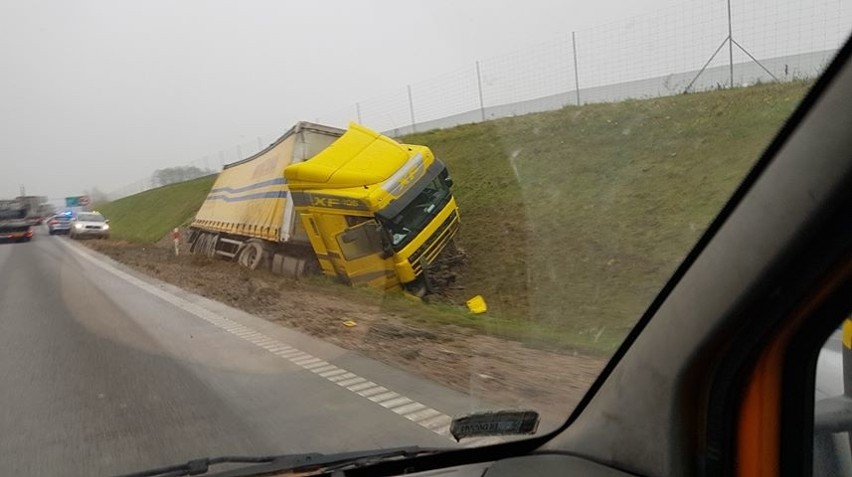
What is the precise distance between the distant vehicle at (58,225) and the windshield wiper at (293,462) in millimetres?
18490

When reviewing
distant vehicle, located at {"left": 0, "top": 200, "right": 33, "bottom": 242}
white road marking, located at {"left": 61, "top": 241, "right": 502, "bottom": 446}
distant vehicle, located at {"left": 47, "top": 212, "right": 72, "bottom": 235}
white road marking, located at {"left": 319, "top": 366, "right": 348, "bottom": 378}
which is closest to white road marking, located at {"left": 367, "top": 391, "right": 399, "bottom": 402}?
white road marking, located at {"left": 61, "top": 241, "right": 502, "bottom": 446}

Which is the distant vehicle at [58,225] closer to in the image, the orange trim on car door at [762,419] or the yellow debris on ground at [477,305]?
the yellow debris on ground at [477,305]

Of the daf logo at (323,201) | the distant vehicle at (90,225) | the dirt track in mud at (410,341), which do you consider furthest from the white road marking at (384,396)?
the distant vehicle at (90,225)

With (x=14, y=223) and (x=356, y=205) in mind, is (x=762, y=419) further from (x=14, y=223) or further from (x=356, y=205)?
(x=14, y=223)

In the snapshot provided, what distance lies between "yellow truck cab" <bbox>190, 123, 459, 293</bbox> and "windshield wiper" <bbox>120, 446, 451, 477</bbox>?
14.5 ft

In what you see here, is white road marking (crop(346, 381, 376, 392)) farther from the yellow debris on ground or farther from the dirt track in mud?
the yellow debris on ground

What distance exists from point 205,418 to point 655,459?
295 centimetres

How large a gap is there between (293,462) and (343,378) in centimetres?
241

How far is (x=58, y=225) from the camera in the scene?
76.4 ft

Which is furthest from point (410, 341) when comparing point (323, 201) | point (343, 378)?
point (323, 201)

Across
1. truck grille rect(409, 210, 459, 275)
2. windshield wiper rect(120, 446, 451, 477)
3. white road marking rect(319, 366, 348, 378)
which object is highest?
truck grille rect(409, 210, 459, 275)

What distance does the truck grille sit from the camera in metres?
8.24

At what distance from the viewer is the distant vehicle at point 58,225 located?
20.6 m

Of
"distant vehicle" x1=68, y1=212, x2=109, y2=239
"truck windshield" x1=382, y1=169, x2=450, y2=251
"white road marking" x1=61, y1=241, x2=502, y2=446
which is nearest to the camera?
"white road marking" x1=61, y1=241, x2=502, y2=446
